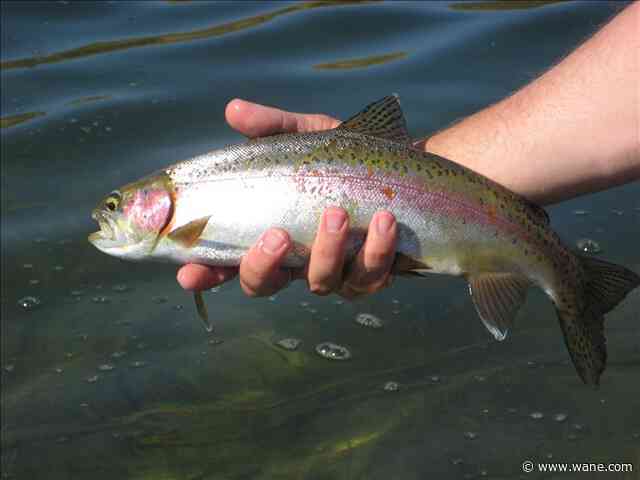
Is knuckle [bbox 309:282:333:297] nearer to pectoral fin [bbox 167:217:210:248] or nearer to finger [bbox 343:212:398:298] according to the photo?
finger [bbox 343:212:398:298]

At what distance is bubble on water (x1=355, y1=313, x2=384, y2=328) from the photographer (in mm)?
4859

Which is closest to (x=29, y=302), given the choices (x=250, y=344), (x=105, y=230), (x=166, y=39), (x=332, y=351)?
(x=250, y=344)

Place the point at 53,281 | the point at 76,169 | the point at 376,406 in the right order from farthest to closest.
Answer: the point at 76,169, the point at 53,281, the point at 376,406

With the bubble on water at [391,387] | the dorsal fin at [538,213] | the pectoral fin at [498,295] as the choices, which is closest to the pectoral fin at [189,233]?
the pectoral fin at [498,295]

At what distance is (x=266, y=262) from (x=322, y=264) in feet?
0.74

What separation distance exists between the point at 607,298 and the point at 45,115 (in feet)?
17.0

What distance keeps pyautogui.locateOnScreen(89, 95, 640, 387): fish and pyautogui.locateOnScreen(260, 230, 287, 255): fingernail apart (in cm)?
6

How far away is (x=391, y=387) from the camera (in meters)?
4.39

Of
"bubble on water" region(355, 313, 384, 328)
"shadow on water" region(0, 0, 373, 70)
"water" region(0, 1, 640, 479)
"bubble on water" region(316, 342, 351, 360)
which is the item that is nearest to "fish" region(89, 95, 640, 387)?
"water" region(0, 1, 640, 479)

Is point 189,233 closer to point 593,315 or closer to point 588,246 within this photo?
point 593,315

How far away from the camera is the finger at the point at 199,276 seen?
3309 millimetres

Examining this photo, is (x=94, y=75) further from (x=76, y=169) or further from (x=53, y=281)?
(x=53, y=281)

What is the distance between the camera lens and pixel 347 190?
3.09 m

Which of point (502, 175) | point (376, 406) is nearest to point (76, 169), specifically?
point (376, 406)
